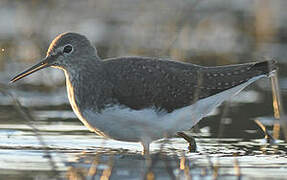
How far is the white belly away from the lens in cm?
828

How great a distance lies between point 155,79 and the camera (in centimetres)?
874

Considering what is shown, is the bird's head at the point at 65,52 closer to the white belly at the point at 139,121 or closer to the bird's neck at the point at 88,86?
the bird's neck at the point at 88,86

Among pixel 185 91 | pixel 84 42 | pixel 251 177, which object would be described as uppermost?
pixel 84 42

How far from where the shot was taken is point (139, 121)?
27.5ft

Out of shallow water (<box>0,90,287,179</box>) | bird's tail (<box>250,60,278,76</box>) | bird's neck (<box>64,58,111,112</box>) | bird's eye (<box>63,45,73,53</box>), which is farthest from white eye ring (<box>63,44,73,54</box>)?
bird's tail (<box>250,60,278,76</box>)

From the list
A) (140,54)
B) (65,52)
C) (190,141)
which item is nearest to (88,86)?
(65,52)

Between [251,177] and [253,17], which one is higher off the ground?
[253,17]

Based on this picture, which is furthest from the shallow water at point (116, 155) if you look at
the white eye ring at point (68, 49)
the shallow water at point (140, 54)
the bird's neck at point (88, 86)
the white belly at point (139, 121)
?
the white eye ring at point (68, 49)

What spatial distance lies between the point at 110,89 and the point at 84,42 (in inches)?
34.5

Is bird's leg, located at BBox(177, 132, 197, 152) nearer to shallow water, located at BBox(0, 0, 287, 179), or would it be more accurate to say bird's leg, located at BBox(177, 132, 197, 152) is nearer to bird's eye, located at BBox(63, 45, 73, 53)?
shallow water, located at BBox(0, 0, 287, 179)

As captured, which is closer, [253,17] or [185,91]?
[185,91]

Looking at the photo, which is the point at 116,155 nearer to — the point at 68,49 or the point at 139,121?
the point at 139,121

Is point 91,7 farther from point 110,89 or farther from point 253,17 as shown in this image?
point 110,89

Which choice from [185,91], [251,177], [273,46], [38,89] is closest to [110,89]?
[185,91]
